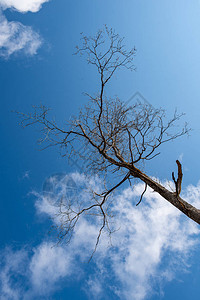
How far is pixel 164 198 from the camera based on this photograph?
13.2 feet

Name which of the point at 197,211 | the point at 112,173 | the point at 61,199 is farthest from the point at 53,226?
the point at 197,211

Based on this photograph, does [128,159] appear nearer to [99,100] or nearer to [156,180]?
[156,180]

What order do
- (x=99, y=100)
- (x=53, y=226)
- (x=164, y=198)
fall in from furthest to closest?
(x=99, y=100) < (x=53, y=226) < (x=164, y=198)

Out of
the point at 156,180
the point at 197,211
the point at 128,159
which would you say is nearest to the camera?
the point at 197,211

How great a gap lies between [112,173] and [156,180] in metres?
1.40

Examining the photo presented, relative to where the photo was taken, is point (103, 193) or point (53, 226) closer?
point (53, 226)

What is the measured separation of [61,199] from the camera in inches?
189

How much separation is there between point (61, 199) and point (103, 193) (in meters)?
1.02

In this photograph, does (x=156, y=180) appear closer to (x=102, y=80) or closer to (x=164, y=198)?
(x=164, y=198)

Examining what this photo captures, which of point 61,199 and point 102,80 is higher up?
point 102,80

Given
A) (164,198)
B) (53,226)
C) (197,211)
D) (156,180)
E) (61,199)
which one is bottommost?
(197,211)

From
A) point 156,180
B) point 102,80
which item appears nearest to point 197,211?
point 156,180

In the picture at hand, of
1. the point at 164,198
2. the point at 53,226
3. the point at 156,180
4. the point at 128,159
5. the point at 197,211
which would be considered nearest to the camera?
the point at 197,211

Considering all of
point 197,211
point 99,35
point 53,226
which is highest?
point 99,35
